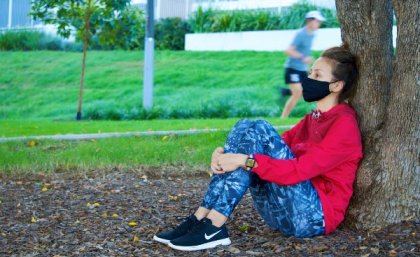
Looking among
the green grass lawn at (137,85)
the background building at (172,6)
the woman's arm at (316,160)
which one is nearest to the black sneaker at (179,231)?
the woman's arm at (316,160)

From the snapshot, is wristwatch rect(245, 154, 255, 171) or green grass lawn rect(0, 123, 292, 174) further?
green grass lawn rect(0, 123, 292, 174)

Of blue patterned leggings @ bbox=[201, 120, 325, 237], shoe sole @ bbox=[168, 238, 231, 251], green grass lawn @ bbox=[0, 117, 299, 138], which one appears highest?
blue patterned leggings @ bbox=[201, 120, 325, 237]

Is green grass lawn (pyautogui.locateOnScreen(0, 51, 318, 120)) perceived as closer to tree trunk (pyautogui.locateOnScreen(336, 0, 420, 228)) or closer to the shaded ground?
the shaded ground

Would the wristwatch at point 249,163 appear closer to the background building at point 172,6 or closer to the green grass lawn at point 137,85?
the green grass lawn at point 137,85

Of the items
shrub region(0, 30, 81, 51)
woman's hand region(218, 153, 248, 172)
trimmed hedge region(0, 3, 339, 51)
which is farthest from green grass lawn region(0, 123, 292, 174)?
shrub region(0, 30, 81, 51)

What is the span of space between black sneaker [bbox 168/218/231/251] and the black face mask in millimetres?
926

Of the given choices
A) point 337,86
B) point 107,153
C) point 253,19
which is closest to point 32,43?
point 253,19

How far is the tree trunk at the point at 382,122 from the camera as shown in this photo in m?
4.45

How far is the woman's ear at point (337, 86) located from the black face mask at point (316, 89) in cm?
3

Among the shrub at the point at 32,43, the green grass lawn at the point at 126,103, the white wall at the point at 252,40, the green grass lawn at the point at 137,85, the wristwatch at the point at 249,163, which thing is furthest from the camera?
the shrub at the point at 32,43

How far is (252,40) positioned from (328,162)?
1703 centimetres

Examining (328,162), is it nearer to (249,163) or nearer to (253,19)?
(249,163)

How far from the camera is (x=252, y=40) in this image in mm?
21016

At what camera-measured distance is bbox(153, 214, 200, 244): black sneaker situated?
4.42 metres
